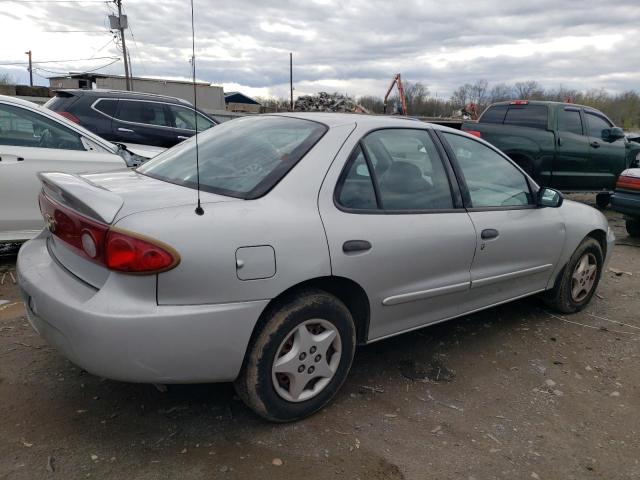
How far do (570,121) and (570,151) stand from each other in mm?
572

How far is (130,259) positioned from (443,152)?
2.10 m

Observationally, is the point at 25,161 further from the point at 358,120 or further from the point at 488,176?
the point at 488,176

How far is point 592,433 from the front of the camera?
9.29 feet

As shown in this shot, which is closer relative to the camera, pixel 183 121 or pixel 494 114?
pixel 183 121

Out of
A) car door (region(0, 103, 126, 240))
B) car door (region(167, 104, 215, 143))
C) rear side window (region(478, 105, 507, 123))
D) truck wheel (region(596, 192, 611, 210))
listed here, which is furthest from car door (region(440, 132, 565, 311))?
truck wheel (region(596, 192, 611, 210))

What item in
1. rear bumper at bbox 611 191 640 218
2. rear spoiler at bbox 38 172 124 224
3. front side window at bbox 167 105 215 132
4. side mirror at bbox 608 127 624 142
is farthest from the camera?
side mirror at bbox 608 127 624 142

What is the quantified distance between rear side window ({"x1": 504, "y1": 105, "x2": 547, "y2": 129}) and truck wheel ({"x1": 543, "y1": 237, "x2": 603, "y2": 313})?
5095 mm

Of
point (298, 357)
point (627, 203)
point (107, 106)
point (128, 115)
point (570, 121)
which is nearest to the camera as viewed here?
point (298, 357)

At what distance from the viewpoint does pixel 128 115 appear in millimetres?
8508

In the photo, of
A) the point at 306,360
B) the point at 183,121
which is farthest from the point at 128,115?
the point at 306,360

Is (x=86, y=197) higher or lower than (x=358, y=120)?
lower

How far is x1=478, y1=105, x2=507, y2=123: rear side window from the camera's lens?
9.43 m

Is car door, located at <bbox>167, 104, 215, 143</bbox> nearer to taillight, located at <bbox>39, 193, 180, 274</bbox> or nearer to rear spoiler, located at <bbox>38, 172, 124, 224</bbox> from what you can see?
rear spoiler, located at <bbox>38, 172, 124, 224</bbox>

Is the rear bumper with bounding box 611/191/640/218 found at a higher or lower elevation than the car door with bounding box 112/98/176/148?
lower
